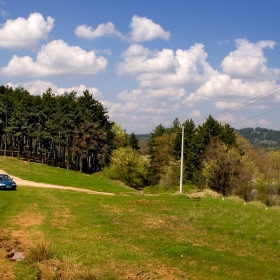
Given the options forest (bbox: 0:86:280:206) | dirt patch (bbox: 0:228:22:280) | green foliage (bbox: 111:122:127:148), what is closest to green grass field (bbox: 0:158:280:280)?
dirt patch (bbox: 0:228:22:280)

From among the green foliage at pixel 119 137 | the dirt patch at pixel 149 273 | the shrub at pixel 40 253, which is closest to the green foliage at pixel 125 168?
the green foliage at pixel 119 137

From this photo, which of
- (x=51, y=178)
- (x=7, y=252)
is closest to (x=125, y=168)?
(x=51, y=178)

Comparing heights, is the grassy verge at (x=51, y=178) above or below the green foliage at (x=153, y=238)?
below

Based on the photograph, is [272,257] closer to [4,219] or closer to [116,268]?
[116,268]

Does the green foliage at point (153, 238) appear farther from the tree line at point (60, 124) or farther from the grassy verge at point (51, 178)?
the tree line at point (60, 124)

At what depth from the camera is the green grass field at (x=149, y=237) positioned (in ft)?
39.8

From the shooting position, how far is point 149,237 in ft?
54.3

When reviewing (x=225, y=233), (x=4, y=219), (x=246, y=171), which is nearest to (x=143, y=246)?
(x=225, y=233)

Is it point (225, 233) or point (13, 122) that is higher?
point (13, 122)

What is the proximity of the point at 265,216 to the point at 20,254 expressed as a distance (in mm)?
15999

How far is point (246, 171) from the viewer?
5744cm

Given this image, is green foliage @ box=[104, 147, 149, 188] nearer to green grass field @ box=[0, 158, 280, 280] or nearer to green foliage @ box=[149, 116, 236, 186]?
green foliage @ box=[149, 116, 236, 186]

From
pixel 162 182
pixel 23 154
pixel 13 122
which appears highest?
pixel 13 122

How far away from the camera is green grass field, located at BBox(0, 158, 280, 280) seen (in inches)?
478
